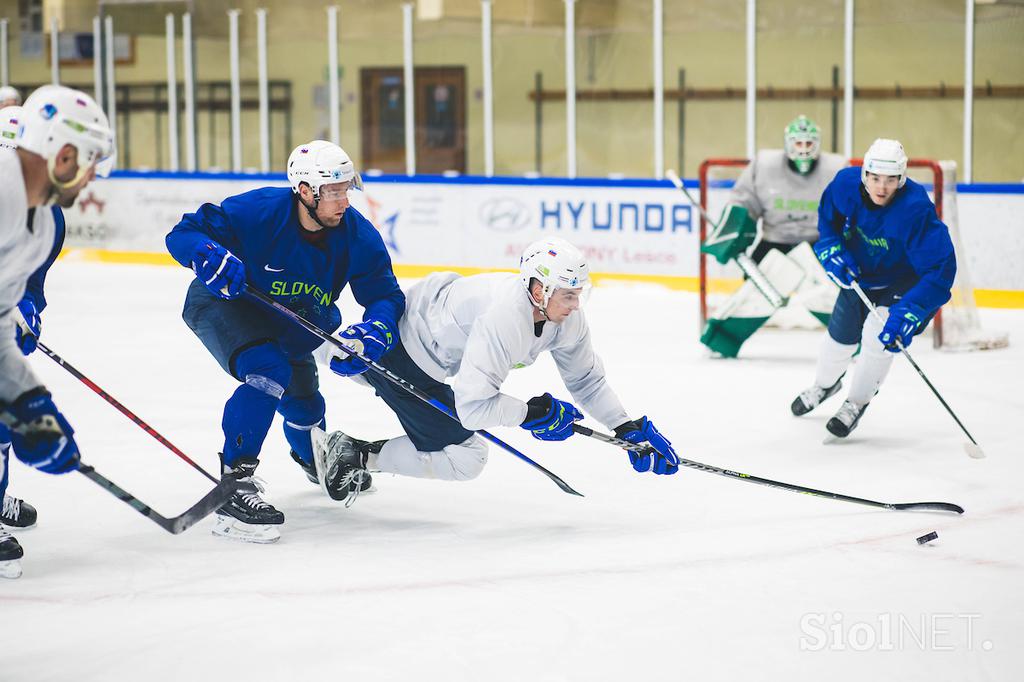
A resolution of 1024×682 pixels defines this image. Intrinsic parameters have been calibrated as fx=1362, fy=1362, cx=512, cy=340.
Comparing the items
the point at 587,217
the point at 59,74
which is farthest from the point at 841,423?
the point at 59,74

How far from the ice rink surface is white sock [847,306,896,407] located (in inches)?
6.9

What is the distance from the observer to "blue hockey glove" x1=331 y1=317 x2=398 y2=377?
3531 millimetres

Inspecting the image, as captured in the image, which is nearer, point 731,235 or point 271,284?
point 271,284

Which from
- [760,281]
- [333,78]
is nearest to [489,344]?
[760,281]

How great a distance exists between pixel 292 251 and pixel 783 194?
149 inches

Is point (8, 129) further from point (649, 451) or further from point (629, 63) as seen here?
point (629, 63)

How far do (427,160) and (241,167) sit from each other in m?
1.93

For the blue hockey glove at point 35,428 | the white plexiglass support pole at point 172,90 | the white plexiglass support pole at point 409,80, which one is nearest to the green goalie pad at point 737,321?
the blue hockey glove at point 35,428

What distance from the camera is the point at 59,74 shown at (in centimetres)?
1229

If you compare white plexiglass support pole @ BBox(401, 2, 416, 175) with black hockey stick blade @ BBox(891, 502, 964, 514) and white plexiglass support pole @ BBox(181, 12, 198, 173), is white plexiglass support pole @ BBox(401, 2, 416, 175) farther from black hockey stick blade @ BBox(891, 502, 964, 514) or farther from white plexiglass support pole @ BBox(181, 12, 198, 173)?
black hockey stick blade @ BBox(891, 502, 964, 514)

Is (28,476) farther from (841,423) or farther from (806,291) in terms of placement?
(806,291)

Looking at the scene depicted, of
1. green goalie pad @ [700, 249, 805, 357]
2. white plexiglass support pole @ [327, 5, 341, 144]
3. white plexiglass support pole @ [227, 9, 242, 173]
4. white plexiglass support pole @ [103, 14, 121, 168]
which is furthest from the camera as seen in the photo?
white plexiglass support pole @ [103, 14, 121, 168]

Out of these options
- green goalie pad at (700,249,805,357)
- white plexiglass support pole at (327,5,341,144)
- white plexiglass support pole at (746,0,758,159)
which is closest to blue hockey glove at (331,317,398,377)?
green goalie pad at (700,249,805,357)

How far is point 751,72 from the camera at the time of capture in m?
9.40
